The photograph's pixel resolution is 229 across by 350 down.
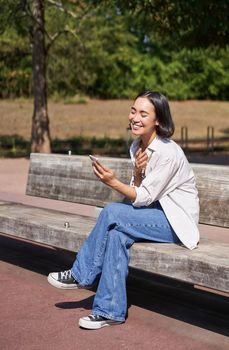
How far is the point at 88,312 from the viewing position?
4602 millimetres

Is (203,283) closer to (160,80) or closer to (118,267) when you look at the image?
(118,267)

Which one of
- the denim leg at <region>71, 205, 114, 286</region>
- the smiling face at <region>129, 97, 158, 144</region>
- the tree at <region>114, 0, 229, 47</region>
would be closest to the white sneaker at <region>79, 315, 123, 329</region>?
the denim leg at <region>71, 205, 114, 286</region>

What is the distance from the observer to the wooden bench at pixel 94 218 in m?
3.97

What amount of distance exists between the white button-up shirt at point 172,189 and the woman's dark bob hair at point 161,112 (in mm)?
50

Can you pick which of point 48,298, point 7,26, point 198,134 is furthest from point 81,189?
point 198,134

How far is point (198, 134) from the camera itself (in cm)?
2577

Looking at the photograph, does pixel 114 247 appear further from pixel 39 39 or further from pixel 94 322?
pixel 39 39

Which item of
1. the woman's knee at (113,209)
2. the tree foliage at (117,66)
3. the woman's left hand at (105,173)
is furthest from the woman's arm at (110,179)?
the tree foliage at (117,66)

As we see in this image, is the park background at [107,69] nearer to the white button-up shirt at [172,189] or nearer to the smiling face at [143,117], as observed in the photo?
the smiling face at [143,117]

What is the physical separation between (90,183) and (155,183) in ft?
5.70

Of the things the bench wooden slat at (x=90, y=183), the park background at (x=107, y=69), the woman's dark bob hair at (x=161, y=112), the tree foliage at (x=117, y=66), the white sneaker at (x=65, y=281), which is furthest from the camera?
the tree foliage at (x=117, y=66)

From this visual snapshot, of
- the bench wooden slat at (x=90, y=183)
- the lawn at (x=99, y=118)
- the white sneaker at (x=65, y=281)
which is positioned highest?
the bench wooden slat at (x=90, y=183)

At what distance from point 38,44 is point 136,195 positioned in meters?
11.7

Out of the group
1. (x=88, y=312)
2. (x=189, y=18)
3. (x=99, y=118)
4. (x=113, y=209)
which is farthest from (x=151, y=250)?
(x=99, y=118)
